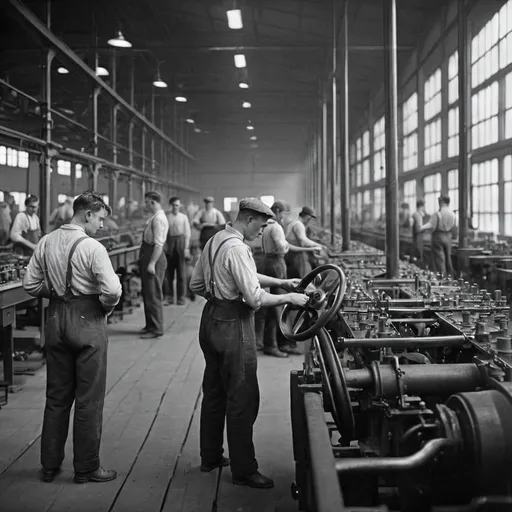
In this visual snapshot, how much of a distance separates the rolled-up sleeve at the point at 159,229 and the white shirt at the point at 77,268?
3.84 m

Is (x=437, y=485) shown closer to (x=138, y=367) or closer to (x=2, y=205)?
(x=138, y=367)

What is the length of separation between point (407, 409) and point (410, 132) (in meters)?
16.7

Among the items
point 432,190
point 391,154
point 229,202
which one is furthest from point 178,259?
point 229,202

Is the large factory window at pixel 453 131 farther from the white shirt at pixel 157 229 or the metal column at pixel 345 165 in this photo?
the white shirt at pixel 157 229

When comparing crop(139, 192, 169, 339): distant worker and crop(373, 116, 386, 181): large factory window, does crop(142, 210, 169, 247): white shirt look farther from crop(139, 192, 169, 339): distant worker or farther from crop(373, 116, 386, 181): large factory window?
crop(373, 116, 386, 181): large factory window

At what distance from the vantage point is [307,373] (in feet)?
10.4

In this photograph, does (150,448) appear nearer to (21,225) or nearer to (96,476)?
(96,476)

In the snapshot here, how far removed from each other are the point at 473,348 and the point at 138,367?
3970mm

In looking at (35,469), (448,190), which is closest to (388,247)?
(35,469)

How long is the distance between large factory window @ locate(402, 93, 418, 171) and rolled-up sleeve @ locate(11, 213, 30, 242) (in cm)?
1137

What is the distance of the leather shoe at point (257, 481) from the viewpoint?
144 inches

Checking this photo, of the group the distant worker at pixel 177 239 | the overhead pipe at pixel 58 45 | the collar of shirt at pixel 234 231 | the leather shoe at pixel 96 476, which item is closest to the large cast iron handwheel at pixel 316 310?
the collar of shirt at pixel 234 231

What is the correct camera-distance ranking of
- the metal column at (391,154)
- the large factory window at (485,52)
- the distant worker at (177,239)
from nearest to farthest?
the metal column at (391,154), the distant worker at (177,239), the large factory window at (485,52)

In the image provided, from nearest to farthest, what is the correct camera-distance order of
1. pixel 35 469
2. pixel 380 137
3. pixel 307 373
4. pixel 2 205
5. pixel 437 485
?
pixel 437 485, pixel 307 373, pixel 35 469, pixel 2 205, pixel 380 137
